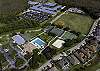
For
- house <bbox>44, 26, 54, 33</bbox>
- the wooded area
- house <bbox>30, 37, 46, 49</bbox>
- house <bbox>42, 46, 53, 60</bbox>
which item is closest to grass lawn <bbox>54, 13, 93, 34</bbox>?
the wooded area

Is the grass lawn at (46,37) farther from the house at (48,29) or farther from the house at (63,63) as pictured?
the house at (63,63)

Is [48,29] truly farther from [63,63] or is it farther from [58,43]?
[63,63]

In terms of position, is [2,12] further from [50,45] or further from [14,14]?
[50,45]

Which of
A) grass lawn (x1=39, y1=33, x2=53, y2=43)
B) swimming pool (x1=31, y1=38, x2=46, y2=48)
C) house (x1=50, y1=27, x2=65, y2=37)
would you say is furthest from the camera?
house (x1=50, y1=27, x2=65, y2=37)

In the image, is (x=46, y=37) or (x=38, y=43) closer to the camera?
(x=38, y=43)

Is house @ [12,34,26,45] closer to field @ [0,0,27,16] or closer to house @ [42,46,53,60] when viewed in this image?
house @ [42,46,53,60]

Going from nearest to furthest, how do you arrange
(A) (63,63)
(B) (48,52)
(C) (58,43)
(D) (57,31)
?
(A) (63,63) → (B) (48,52) → (C) (58,43) → (D) (57,31)

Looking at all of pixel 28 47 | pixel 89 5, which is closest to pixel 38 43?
pixel 28 47
